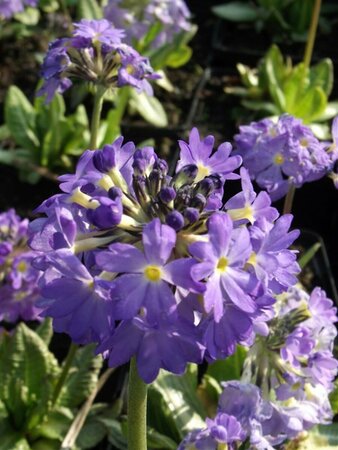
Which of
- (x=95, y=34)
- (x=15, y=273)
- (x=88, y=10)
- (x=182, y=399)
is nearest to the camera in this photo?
(x=95, y=34)

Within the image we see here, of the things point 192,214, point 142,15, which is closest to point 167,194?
point 192,214

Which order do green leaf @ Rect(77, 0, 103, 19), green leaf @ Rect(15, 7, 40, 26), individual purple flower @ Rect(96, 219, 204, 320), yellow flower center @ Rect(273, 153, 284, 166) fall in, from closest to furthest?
individual purple flower @ Rect(96, 219, 204, 320), yellow flower center @ Rect(273, 153, 284, 166), green leaf @ Rect(77, 0, 103, 19), green leaf @ Rect(15, 7, 40, 26)

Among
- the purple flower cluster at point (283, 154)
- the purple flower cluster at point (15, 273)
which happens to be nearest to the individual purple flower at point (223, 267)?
the purple flower cluster at point (283, 154)

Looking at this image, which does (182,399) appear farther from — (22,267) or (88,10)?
(88,10)

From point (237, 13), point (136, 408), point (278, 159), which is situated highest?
point (278, 159)

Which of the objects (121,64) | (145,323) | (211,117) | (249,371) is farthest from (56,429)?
(211,117)

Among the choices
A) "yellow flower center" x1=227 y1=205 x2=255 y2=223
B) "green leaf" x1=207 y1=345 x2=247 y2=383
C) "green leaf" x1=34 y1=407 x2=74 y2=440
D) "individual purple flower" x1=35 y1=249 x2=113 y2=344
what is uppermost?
"yellow flower center" x1=227 y1=205 x2=255 y2=223

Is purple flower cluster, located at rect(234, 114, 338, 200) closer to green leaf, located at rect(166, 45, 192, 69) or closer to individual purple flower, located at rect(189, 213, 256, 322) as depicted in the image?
individual purple flower, located at rect(189, 213, 256, 322)

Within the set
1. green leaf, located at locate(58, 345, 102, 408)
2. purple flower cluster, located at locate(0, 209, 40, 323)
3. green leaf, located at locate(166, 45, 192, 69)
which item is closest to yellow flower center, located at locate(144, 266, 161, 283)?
green leaf, located at locate(58, 345, 102, 408)
